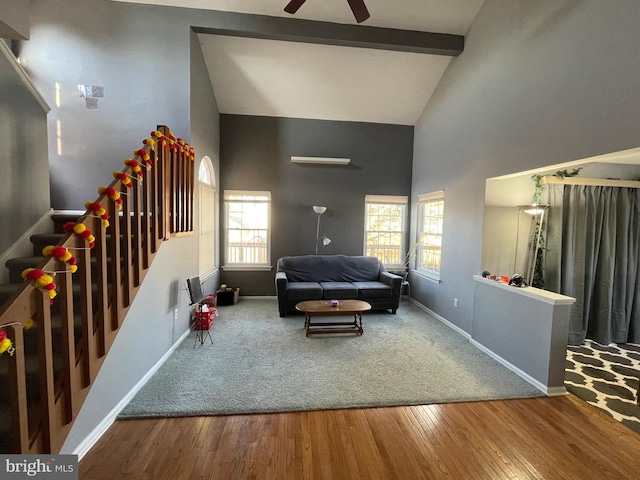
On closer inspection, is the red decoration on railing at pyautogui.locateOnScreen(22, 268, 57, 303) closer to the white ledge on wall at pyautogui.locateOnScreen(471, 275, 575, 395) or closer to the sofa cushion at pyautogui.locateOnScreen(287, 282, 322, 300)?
the sofa cushion at pyautogui.locateOnScreen(287, 282, 322, 300)

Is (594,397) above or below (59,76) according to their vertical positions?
below

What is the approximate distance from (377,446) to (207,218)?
3.89 meters

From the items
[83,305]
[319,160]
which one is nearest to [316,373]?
[83,305]

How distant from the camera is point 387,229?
565 centimetres

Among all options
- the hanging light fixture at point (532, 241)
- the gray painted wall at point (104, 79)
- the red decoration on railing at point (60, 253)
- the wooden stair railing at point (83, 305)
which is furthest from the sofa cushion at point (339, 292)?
the red decoration on railing at point (60, 253)

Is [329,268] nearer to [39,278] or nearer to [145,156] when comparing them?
[145,156]

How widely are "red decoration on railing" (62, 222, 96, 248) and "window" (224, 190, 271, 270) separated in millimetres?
3646

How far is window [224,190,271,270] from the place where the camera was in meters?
5.29

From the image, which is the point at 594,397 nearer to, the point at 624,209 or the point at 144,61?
the point at 624,209

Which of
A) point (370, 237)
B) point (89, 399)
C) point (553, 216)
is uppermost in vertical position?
point (553, 216)

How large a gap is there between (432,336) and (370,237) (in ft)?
7.75

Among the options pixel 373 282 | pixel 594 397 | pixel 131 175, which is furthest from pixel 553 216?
pixel 131 175

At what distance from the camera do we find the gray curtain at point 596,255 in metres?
3.31

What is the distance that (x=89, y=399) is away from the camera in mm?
1784
